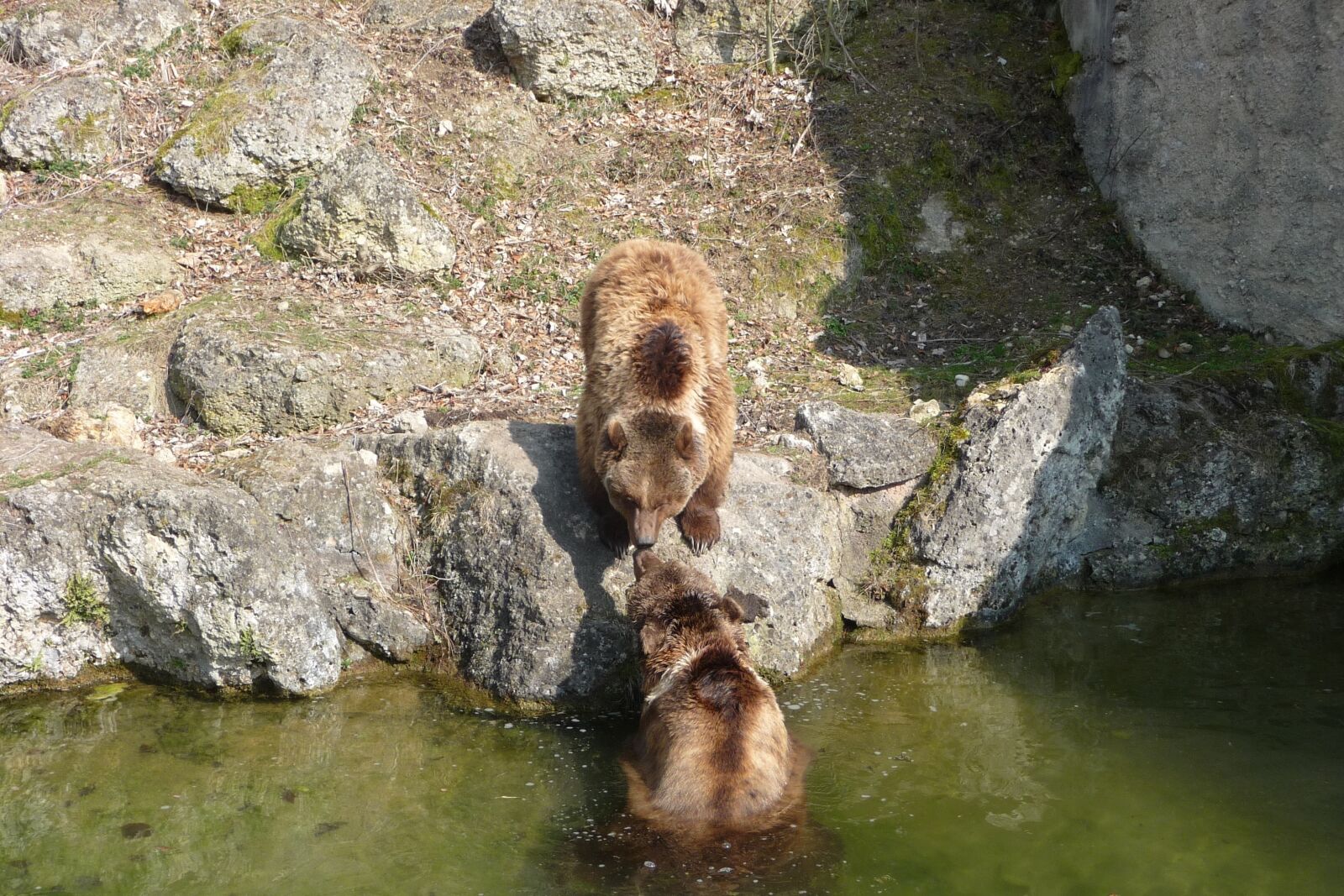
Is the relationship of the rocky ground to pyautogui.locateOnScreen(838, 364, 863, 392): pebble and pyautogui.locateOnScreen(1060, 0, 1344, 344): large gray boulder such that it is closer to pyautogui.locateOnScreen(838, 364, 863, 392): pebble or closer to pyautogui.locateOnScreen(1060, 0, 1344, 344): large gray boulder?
pyautogui.locateOnScreen(838, 364, 863, 392): pebble

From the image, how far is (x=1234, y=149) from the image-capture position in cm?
1053

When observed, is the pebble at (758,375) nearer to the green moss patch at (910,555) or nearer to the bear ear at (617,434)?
the green moss patch at (910,555)

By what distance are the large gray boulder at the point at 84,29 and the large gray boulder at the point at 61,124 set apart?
2.28 feet

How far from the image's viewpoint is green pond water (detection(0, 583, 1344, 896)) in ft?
16.8

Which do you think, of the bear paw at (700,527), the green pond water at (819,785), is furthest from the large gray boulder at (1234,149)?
the bear paw at (700,527)

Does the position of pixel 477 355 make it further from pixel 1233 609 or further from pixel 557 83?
pixel 1233 609

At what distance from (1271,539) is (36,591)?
27.9ft

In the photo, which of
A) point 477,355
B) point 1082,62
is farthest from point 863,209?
point 477,355

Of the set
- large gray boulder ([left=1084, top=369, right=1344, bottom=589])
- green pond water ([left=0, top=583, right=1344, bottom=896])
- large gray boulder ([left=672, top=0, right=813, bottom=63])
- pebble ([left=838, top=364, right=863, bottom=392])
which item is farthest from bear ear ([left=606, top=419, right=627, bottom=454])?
large gray boulder ([left=672, top=0, right=813, bottom=63])

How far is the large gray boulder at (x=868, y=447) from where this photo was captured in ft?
26.6

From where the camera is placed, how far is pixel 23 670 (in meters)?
6.82

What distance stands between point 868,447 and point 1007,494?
1026 mm

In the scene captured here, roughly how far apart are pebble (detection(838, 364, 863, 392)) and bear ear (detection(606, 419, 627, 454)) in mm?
3965

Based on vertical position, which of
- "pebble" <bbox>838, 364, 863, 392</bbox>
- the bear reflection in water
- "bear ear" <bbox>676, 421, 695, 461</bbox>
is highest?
"bear ear" <bbox>676, 421, 695, 461</bbox>
